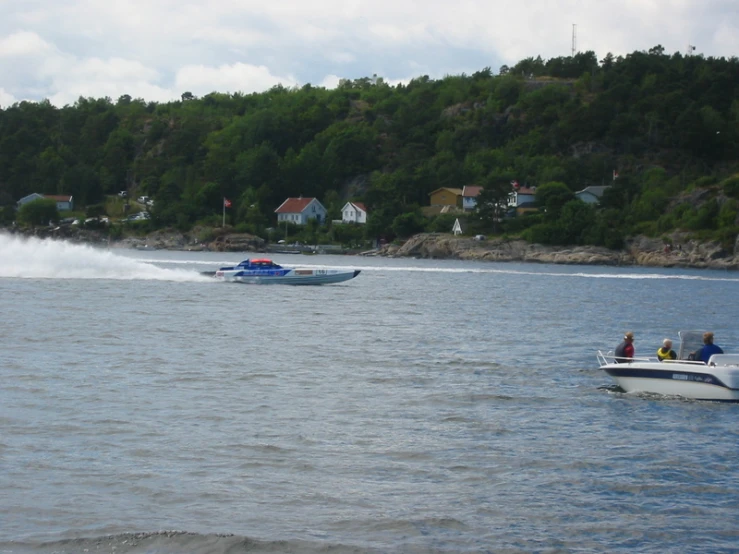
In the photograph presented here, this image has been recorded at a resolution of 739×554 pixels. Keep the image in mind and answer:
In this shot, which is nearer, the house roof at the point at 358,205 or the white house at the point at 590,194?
the white house at the point at 590,194

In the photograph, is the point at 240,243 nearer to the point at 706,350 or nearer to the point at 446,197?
the point at 446,197

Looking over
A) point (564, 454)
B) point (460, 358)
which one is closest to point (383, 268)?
point (460, 358)

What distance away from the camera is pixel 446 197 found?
140m

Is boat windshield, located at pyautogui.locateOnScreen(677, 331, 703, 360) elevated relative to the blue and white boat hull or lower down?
elevated

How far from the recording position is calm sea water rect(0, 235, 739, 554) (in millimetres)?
13312

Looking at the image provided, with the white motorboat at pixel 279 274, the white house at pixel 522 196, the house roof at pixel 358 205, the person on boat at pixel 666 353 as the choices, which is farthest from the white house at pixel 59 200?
the person on boat at pixel 666 353

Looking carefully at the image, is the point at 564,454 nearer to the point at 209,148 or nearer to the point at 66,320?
the point at 66,320

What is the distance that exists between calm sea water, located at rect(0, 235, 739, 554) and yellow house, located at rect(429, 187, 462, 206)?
101 m

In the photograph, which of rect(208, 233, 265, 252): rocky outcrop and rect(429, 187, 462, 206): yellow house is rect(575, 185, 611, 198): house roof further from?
rect(208, 233, 265, 252): rocky outcrop

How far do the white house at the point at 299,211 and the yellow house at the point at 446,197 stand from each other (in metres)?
18.8

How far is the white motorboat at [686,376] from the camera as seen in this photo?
75.1 ft

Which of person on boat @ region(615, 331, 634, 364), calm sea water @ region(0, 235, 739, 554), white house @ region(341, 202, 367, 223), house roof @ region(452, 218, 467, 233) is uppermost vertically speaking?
white house @ region(341, 202, 367, 223)

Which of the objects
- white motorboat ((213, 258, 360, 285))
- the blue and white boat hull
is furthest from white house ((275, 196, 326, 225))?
the blue and white boat hull

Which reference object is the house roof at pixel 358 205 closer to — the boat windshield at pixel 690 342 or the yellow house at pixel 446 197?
the yellow house at pixel 446 197
